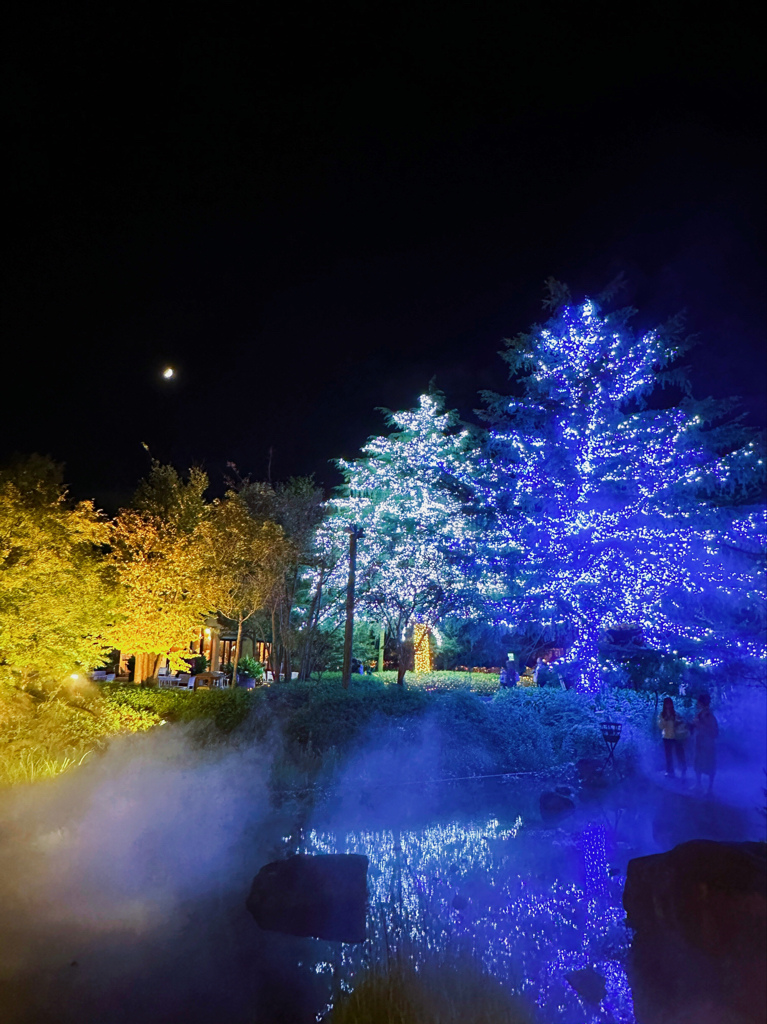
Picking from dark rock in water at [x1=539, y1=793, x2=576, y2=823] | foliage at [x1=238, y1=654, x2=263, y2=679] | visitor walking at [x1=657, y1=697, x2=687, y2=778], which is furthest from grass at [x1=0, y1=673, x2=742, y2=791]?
foliage at [x1=238, y1=654, x2=263, y2=679]

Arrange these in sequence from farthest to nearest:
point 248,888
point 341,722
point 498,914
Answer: point 341,722
point 248,888
point 498,914

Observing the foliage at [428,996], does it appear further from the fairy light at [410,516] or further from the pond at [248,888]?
the fairy light at [410,516]

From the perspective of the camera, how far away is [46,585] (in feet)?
37.2

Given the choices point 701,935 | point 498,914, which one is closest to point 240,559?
point 498,914

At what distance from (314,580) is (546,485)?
30.4ft

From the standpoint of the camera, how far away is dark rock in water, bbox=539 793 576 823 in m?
9.72

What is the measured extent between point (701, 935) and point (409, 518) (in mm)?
18691

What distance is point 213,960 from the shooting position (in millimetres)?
5055

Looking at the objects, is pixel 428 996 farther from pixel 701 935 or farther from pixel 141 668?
pixel 141 668

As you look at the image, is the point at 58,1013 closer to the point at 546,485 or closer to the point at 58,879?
the point at 58,879

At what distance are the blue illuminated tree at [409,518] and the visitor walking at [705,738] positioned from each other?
9.93 m

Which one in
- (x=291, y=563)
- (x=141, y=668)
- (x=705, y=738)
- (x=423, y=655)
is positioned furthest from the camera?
(x=423, y=655)

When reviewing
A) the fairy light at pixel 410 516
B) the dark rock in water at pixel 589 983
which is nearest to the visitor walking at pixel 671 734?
the dark rock in water at pixel 589 983

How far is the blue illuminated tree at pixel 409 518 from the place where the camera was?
21438mm
